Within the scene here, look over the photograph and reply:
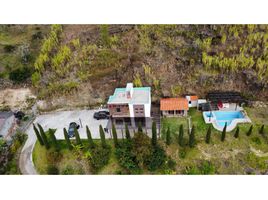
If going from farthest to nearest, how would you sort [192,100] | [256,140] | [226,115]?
[192,100] < [226,115] < [256,140]

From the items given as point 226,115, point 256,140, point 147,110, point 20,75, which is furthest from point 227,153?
point 20,75

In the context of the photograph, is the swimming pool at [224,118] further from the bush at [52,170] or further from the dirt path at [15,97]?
the dirt path at [15,97]

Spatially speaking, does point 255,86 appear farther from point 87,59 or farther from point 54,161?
point 54,161

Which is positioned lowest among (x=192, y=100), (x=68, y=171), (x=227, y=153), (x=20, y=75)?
(x=68, y=171)

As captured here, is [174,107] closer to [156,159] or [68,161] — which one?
[156,159]

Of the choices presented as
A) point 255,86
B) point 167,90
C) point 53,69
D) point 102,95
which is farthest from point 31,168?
point 255,86

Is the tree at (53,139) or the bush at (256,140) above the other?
the tree at (53,139)

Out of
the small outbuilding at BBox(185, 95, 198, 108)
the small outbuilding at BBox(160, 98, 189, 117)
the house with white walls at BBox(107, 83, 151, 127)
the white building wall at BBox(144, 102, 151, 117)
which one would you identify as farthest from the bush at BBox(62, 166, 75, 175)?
the small outbuilding at BBox(185, 95, 198, 108)

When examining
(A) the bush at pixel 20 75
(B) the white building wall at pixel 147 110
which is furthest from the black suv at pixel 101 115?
(A) the bush at pixel 20 75
